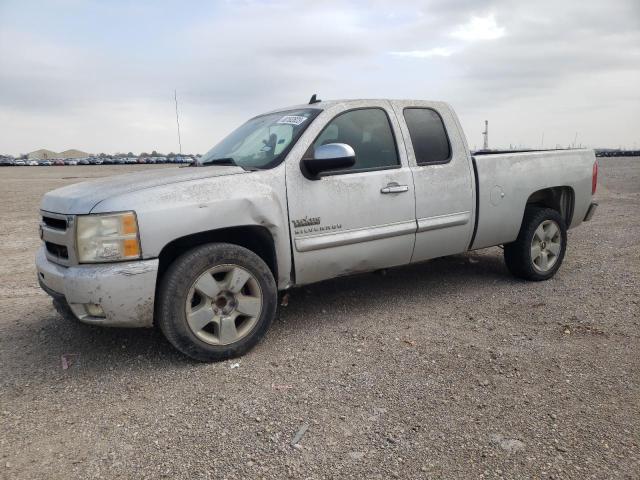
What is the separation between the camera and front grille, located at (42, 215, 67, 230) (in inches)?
126

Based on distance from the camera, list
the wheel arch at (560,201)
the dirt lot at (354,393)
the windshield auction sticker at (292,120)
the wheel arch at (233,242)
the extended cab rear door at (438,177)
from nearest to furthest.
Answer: the dirt lot at (354,393), the wheel arch at (233,242), the windshield auction sticker at (292,120), the extended cab rear door at (438,177), the wheel arch at (560,201)

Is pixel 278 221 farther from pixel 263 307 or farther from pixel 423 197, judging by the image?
pixel 423 197

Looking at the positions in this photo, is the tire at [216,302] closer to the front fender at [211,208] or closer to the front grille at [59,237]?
the front fender at [211,208]

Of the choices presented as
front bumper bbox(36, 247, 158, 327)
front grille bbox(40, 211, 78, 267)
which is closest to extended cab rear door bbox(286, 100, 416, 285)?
front bumper bbox(36, 247, 158, 327)

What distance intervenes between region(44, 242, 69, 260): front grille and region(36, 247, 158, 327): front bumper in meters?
0.09

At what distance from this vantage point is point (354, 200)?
3865 mm

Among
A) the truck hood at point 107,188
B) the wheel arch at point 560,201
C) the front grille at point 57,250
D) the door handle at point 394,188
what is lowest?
the wheel arch at point 560,201

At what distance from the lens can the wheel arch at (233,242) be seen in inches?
132

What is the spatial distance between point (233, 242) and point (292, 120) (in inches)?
45.5

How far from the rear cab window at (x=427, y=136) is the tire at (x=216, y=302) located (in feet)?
5.89

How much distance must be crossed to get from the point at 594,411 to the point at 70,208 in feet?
10.9

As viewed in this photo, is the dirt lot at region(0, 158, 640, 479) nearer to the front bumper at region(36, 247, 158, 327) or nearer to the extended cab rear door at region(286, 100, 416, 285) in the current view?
the front bumper at region(36, 247, 158, 327)

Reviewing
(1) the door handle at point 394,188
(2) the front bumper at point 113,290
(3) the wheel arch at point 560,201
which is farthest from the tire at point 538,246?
(2) the front bumper at point 113,290

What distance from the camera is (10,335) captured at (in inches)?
155
